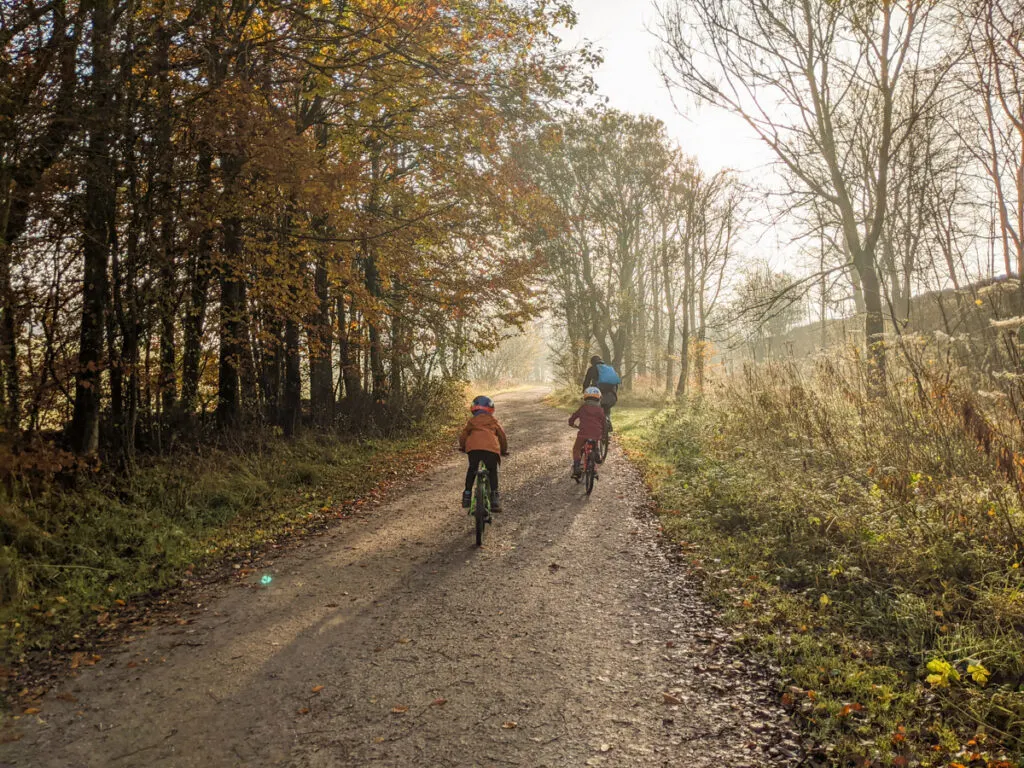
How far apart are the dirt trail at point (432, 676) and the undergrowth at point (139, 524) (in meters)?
0.92

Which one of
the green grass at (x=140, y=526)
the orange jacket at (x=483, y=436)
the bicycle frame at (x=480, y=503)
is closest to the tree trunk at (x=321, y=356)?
the green grass at (x=140, y=526)

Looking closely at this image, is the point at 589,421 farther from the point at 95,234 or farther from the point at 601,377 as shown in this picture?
the point at 95,234

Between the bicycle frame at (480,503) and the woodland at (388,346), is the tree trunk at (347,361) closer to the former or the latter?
the woodland at (388,346)

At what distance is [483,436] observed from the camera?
7891 mm

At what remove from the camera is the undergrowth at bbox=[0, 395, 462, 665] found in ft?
18.0

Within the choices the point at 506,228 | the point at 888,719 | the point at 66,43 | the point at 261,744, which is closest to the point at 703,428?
the point at 506,228

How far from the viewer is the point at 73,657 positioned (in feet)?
15.6

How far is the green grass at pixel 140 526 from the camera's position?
5488 millimetres

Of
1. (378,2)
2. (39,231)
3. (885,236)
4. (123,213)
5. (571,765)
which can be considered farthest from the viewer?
(885,236)

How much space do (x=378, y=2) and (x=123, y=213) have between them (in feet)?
17.1

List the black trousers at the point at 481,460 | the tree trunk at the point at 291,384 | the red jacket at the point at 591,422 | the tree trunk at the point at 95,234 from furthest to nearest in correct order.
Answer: the tree trunk at the point at 291,384 < the red jacket at the point at 591,422 < the black trousers at the point at 481,460 < the tree trunk at the point at 95,234

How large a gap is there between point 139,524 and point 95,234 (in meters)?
3.84

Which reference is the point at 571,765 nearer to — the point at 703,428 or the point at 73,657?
the point at 73,657

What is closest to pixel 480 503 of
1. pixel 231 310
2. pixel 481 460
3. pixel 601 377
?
pixel 481 460
